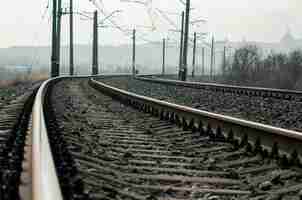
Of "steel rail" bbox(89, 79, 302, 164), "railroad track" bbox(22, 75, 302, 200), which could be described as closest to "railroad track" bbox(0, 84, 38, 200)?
"railroad track" bbox(22, 75, 302, 200)

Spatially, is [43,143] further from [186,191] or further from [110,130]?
[110,130]

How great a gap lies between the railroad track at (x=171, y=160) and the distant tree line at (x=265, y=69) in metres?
48.2

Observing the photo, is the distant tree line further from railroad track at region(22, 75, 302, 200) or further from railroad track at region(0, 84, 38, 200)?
railroad track at region(0, 84, 38, 200)

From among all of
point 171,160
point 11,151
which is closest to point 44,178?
point 11,151

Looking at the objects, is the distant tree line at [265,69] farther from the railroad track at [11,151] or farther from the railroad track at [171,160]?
the railroad track at [11,151]

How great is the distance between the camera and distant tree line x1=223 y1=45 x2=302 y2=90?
195 feet

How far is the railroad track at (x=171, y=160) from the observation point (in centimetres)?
416

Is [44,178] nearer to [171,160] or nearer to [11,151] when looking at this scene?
[11,151]

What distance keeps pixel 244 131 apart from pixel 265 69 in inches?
2633

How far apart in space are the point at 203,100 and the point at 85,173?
35.0ft

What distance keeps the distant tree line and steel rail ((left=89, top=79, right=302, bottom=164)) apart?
46.7 metres

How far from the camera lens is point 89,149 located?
652 cm

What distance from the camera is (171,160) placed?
6.12 m

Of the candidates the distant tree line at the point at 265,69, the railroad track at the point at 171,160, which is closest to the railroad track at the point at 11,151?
the railroad track at the point at 171,160
